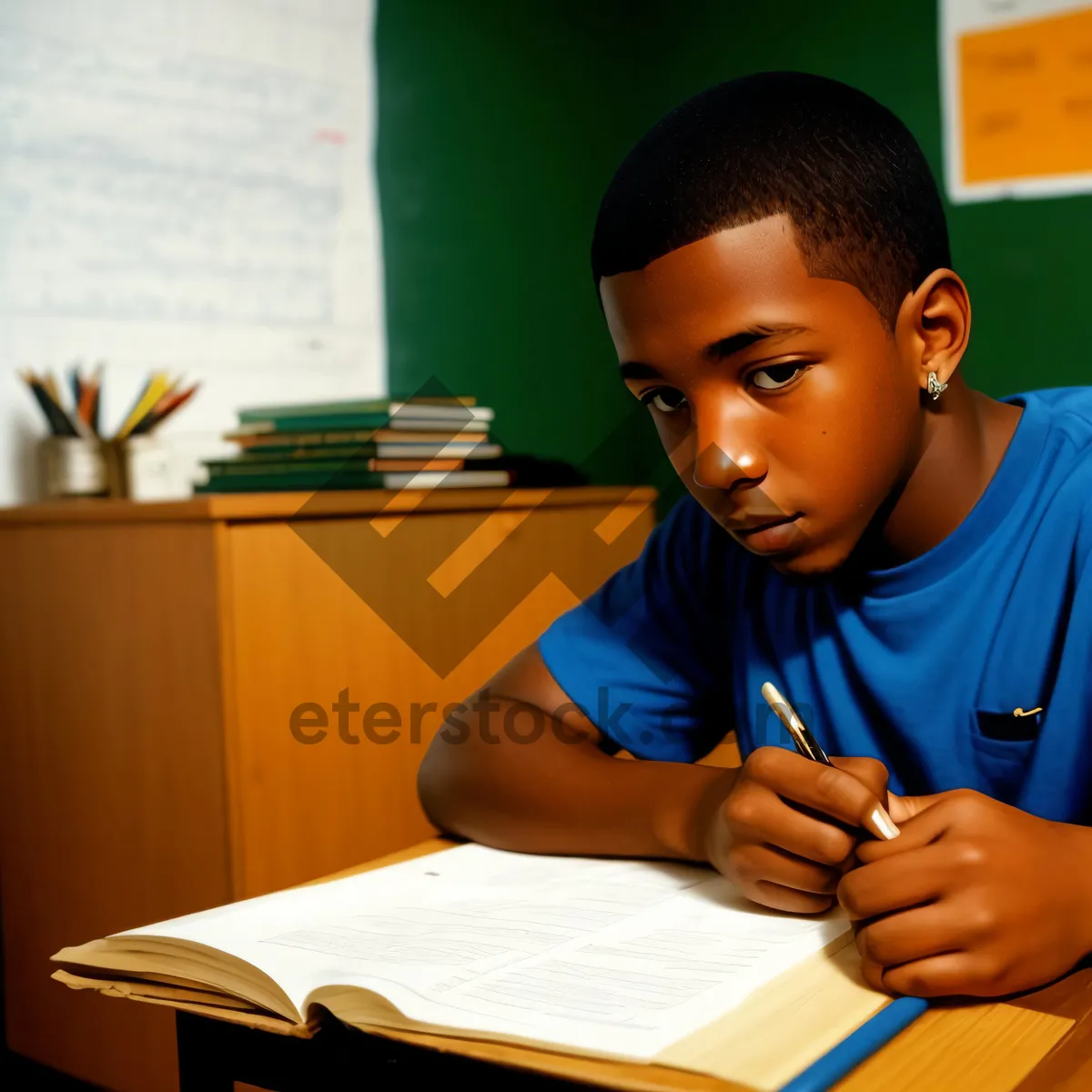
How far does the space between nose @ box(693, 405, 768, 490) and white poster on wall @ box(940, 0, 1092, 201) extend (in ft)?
5.40

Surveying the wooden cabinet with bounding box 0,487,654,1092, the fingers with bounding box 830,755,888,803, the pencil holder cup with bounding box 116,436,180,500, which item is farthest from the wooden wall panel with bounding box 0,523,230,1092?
the fingers with bounding box 830,755,888,803

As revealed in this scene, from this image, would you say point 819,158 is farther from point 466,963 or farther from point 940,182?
point 940,182

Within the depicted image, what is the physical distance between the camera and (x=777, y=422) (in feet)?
2.35

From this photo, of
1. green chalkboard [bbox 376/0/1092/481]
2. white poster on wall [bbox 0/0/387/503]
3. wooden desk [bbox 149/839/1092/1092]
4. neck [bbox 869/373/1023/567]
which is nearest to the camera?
wooden desk [bbox 149/839/1092/1092]

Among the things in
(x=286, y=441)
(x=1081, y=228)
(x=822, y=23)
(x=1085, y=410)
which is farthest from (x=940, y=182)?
(x=1085, y=410)

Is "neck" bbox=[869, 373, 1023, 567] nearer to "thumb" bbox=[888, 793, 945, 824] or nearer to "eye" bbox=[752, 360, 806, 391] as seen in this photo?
"eye" bbox=[752, 360, 806, 391]

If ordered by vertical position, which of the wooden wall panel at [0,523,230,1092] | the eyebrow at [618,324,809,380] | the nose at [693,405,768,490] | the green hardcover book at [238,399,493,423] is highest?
the green hardcover book at [238,399,493,423]

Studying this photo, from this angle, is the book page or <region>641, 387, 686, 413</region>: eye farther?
<region>641, 387, 686, 413</region>: eye

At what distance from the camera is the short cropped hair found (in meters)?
0.72

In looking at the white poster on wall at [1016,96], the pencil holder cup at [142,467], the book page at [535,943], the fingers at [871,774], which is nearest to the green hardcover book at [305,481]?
the pencil holder cup at [142,467]

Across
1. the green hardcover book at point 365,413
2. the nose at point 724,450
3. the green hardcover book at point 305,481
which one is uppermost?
the green hardcover book at point 365,413

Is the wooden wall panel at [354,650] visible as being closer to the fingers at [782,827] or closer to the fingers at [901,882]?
the fingers at [782,827]

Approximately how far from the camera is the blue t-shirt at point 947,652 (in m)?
0.79

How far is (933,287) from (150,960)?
0.61 meters
